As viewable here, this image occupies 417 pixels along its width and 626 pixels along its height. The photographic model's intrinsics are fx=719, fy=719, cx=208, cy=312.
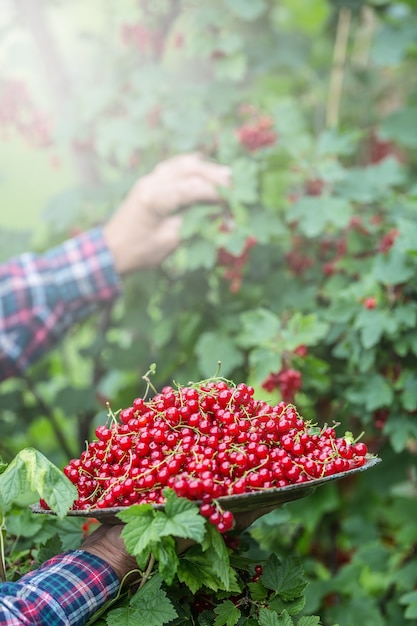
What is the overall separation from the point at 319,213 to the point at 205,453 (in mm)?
998

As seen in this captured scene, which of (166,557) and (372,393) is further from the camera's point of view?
(372,393)

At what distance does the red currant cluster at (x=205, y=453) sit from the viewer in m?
0.71

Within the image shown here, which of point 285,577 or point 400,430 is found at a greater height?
point 285,577

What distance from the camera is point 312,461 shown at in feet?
2.42

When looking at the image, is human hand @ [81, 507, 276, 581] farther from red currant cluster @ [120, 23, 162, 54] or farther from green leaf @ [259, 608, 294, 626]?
red currant cluster @ [120, 23, 162, 54]

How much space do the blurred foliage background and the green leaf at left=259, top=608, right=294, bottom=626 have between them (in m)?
0.34

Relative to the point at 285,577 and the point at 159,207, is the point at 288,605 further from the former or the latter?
the point at 159,207

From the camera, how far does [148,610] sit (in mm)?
762

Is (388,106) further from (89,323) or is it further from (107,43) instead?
(89,323)

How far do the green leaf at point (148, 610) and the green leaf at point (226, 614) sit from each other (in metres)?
0.05

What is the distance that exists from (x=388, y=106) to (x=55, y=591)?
2393 mm

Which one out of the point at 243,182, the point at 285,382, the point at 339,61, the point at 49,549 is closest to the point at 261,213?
the point at 243,182

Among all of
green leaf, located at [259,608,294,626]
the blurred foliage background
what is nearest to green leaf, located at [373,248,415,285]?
the blurred foliage background

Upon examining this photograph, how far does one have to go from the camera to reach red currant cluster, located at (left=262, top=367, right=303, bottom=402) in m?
1.38
